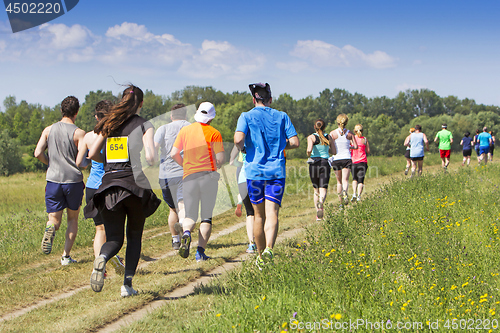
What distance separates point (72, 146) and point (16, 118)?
125 meters

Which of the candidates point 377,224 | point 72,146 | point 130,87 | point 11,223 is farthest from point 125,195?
point 11,223

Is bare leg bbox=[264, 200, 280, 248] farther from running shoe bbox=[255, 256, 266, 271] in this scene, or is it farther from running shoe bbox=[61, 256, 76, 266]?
running shoe bbox=[61, 256, 76, 266]

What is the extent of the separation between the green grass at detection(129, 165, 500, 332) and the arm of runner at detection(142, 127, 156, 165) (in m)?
1.55

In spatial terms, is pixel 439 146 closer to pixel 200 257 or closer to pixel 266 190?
pixel 200 257

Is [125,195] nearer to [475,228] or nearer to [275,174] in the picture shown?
[275,174]

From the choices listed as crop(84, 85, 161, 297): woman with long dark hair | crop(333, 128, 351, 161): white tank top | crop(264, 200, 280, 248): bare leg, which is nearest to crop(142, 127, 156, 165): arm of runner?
crop(84, 85, 161, 297): woman with long dark hair

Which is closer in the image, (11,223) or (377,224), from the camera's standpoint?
(377,224)

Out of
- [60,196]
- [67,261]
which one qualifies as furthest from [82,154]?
[67,261]

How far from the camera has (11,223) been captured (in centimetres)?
936

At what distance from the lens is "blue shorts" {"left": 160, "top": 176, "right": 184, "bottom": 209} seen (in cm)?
667

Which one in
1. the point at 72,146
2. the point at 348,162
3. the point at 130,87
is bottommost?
the point at 348,162

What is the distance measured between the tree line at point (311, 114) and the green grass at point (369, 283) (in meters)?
55.2

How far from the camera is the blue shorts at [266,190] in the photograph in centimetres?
488

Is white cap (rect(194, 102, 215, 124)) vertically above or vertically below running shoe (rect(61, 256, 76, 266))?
above
